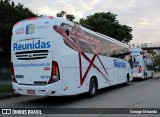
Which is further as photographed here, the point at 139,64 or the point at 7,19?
the point at 7,19

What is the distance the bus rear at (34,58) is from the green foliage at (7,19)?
17801 mm

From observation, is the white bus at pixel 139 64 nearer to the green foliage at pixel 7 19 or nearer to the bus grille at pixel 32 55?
the green foliage at pixel 7 19

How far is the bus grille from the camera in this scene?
1178 centimetres

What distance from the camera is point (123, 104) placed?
12.2 metres

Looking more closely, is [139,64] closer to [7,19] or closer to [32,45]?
[7,19]

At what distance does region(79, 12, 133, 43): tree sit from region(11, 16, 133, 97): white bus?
146ft

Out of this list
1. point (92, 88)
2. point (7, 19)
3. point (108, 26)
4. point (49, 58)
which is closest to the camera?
point (49, 58)

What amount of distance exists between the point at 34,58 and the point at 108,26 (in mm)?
49099

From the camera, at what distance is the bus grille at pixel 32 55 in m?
11.8

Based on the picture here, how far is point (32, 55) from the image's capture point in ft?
39.7

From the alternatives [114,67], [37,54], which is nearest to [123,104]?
[37,54]

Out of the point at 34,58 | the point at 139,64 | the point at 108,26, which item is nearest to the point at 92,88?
the point at 34,58

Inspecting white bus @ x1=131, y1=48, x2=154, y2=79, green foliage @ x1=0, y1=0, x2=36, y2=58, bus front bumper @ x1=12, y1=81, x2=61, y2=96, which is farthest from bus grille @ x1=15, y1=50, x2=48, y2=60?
green foliage @ x1=0, y1=0, x2=36, y2=58

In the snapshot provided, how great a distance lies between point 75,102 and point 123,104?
2.17m
